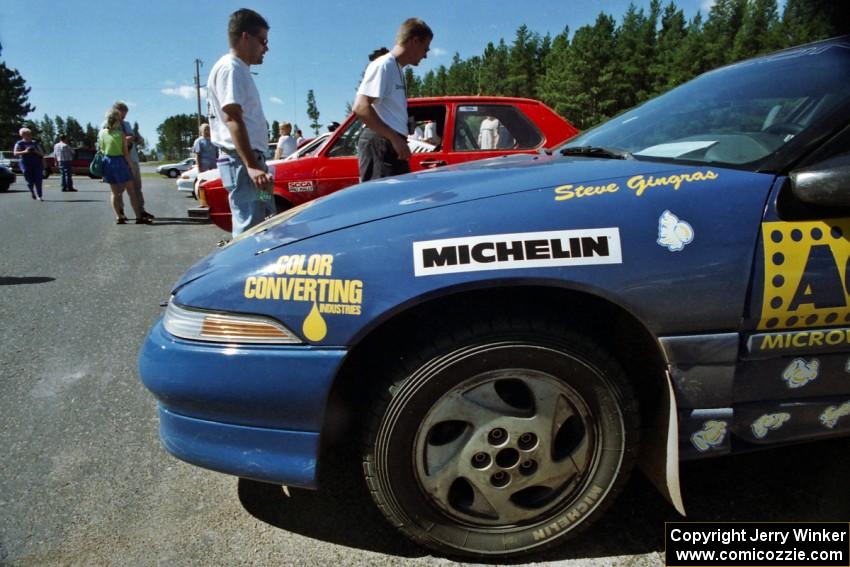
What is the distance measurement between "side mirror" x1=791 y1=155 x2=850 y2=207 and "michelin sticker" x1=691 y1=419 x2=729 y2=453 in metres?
0.63

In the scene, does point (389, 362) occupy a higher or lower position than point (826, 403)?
higher

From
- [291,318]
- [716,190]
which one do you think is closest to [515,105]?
[716,190]

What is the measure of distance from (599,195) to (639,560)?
107 centimetres

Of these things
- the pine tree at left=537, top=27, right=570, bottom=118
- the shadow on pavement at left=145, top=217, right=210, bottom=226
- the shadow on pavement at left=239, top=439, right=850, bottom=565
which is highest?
the pine tree at left=537, top=27, right=570, bottom=118

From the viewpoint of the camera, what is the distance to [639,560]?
152 cm

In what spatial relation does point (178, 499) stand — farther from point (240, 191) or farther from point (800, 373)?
point (800, 373)

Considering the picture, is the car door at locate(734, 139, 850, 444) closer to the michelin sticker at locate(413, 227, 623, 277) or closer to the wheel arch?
the wheel arch

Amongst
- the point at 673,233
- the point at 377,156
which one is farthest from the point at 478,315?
the point at 377,156

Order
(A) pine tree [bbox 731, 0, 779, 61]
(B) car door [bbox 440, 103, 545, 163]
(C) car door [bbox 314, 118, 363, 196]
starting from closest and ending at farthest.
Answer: (B) car door [bbox 440, 103, 545, 163] → (C) car door [bbox 314, 118, 363, 196] → (A) pine tree [bbox 731, 0, 779, 61]

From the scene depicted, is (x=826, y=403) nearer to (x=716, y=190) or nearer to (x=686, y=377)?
(x=686, y=377)

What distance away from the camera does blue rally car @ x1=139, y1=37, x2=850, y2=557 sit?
1.33 m

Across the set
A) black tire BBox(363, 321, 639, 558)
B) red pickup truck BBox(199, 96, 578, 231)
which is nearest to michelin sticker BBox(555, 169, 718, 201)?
black tire BBox(363, 321, 639, 558)

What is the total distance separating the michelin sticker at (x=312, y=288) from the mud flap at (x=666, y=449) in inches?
35.0

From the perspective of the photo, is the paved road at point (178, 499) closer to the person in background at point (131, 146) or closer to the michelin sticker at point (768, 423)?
the michelin sticker at point (768, 423)
